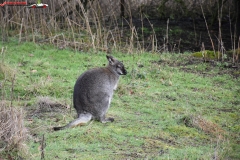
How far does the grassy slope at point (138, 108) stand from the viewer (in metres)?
6.39

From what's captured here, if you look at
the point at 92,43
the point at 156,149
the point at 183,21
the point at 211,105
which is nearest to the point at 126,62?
the point at 92,43

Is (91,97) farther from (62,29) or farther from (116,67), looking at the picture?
(62,29)

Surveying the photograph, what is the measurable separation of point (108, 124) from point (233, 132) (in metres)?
2.03

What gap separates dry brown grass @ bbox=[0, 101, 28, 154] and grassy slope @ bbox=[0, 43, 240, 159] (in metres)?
0.22

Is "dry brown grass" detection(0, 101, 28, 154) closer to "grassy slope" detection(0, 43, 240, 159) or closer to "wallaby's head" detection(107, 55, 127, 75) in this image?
"grassy slope" detection(0, 43, 240, 159)

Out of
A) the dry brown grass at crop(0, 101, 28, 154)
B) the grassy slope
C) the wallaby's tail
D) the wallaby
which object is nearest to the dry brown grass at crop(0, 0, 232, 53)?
the grassy slope

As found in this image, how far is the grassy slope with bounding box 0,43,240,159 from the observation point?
6.39 metres

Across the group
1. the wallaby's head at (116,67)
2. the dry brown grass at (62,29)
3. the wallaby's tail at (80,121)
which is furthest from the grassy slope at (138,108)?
the wallaby's head at (116,67)

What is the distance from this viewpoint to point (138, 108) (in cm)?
870

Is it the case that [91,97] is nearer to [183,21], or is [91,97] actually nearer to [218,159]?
[218,159]

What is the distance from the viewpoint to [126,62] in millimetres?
12336

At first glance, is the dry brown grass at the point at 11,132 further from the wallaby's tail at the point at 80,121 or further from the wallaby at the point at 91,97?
the wallaby at the point at 91,97

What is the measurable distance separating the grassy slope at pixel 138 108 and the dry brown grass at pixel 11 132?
216 mm

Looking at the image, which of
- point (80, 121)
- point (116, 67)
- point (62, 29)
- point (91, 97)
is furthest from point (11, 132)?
point (62, 29)
